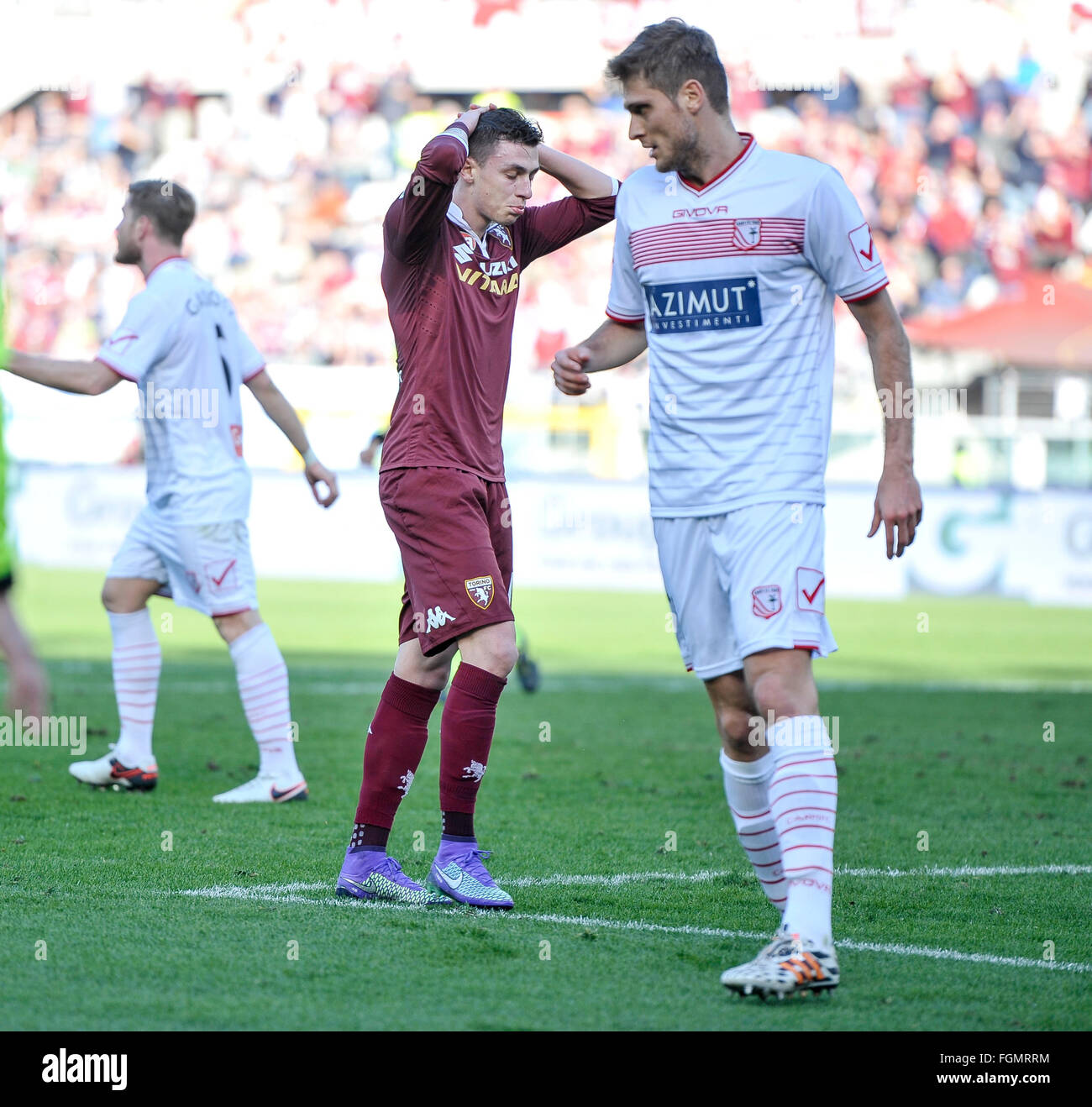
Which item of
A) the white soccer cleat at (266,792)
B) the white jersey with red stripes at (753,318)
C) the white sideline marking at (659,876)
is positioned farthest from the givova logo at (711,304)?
the white soccer cleat at (266,792)

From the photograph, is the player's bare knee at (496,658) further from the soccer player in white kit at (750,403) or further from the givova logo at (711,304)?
the givova logo at (711,304)

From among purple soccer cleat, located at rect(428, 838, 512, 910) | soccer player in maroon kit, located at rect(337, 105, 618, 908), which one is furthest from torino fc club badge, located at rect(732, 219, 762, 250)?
purple soccer cleat, located at rect(428, 838, 512, 910)

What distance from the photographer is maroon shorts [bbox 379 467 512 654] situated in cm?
470

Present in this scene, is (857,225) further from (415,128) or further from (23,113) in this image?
(23,113)

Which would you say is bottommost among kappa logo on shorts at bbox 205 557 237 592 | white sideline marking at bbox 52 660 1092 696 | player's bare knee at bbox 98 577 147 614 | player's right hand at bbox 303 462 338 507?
white sideline marking at bbox 52 660 1092 696

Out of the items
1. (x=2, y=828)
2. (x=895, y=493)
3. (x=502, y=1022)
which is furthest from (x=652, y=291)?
(x=2, y=828)

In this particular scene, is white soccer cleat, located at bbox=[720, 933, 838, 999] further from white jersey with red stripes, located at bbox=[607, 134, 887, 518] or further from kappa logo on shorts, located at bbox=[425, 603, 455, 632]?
kappa logo on shorts, located at bbox=[425, 603, 455, 632]

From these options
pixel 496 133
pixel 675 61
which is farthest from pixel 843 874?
pixel 675 61

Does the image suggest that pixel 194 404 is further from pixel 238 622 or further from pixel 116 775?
pixel 116 775

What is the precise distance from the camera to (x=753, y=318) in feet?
13.2

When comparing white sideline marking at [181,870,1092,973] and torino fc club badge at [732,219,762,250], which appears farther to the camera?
white sideline marking at [181,870,1092,973]

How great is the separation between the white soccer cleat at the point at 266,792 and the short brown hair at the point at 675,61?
3.56 meters

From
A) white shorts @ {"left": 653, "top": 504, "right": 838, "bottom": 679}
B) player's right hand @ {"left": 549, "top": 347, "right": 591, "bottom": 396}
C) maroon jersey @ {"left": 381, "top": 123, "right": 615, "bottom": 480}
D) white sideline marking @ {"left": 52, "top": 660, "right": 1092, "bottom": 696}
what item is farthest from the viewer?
white sideline marking @ {"left": 52, "top": 660, "right": 1092, "bottom": 696}

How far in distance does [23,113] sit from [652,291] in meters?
30.2
